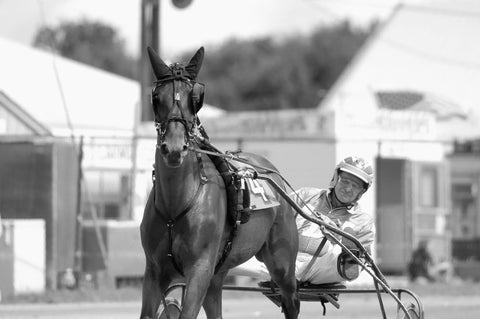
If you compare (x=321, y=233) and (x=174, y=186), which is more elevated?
(x=174, y=186)

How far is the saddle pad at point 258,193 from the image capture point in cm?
920

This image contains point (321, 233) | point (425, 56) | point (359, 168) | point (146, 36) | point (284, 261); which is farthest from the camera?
point (425, 56)

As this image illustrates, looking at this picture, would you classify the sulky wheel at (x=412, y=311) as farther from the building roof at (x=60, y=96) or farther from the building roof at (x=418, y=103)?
the building roof at (x=418, y=103)

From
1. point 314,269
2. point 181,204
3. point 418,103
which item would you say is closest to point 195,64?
point 181,204

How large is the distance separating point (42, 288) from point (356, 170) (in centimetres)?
975

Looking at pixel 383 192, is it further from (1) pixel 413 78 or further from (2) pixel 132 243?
(1) pixel 413 78

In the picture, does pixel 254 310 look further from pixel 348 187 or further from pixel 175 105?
pixel 175 105

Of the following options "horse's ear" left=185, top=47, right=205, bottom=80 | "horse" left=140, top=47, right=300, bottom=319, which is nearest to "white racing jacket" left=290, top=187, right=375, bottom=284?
"horse" left=140, top=47, right=300, bottom=319

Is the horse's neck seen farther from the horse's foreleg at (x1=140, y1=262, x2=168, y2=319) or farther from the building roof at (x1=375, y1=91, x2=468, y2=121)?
the building roof at (x1=375, y1=91, x2=468, y2=121)

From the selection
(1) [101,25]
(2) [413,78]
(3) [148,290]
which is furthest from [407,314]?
(1) [101,25]

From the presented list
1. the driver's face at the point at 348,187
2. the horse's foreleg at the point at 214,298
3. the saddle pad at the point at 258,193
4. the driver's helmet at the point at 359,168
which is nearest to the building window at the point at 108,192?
the driver's face at the point at 348,187

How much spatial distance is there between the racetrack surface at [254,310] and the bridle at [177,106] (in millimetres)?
7092

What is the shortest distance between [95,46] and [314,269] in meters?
86.6

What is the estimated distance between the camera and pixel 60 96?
24.2 m
